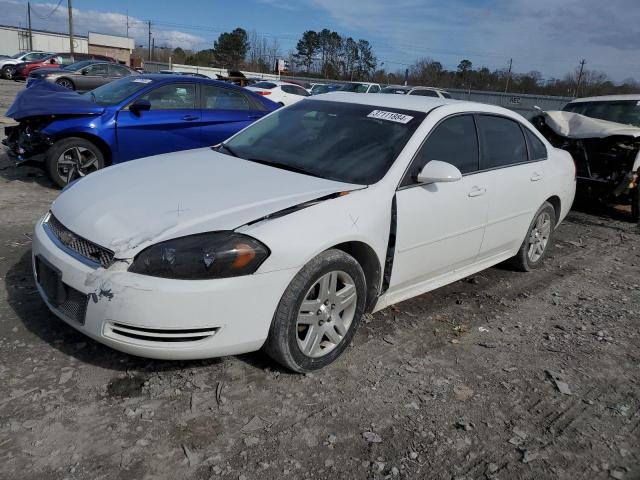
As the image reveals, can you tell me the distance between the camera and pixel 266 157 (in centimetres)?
382

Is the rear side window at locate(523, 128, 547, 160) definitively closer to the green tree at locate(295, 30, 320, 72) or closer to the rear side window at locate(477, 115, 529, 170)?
the rear side window at locate(477, 115, 529, 170)

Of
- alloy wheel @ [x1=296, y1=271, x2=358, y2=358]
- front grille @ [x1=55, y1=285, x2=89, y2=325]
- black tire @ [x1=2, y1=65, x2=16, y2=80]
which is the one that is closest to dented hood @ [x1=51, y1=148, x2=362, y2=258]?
front grille @ [x1=55, y1=285, x2=89, y2=325]

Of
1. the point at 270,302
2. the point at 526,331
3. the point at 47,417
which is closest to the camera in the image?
the point at 47,417

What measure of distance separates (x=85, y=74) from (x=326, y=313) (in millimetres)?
21351

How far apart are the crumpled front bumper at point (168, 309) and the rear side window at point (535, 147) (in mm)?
3097

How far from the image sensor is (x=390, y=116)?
383 cm

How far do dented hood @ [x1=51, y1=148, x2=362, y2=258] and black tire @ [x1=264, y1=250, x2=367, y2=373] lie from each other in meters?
0.38

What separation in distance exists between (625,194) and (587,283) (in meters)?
3.10

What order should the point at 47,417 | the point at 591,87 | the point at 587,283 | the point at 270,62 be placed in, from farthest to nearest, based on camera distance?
the point at 270,62, the point at 591,87, the point at 587,283, the point at 47,417

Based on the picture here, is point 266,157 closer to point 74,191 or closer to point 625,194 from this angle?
point 74,191

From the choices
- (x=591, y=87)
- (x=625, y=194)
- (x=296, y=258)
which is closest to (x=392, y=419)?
(x=296, y=258)

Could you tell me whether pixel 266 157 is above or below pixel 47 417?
above

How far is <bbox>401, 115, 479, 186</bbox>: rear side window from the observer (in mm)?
3576

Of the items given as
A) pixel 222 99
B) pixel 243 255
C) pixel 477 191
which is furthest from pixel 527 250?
pixel 222 99
